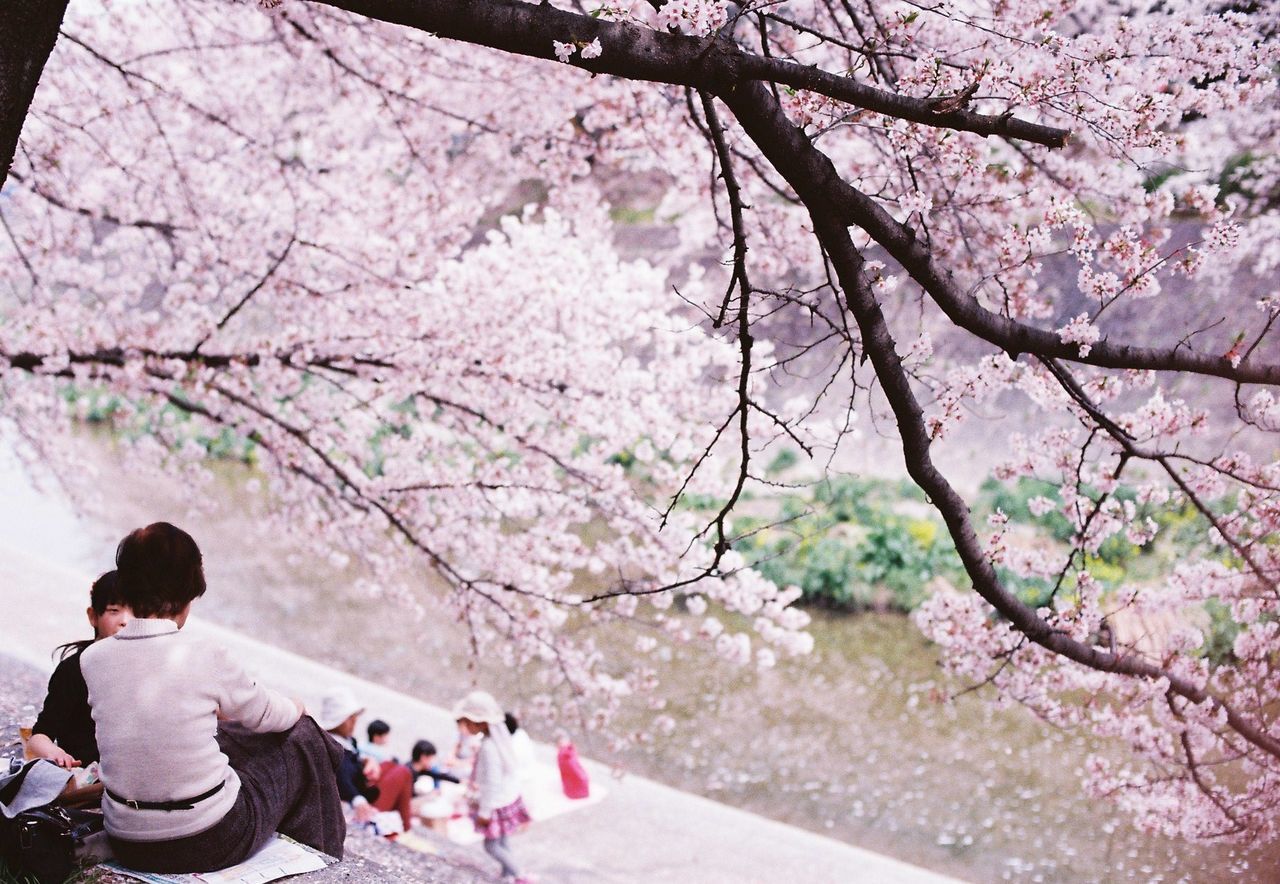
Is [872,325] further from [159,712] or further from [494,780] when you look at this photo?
[494,780]

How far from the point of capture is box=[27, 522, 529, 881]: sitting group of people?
7.77 feet

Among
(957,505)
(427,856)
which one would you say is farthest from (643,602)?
(957,505)

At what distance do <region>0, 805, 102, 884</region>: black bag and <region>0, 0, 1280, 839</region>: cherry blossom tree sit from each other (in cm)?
175

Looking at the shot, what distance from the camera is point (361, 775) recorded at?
4.61 metres

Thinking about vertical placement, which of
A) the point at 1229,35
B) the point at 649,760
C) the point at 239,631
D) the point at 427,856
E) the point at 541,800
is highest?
the point at 1229,35

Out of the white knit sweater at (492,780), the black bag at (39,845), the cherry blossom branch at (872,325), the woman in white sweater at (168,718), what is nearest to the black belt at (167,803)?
the woman in white sweater at (168,718)

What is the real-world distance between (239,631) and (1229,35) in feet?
28.5

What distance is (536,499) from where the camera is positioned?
527 cm

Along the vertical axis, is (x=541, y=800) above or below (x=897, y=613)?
below

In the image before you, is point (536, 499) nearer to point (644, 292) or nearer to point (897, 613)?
point (644, 292)

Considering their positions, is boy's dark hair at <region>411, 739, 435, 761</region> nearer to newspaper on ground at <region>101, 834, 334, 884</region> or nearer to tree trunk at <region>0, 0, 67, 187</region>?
newspaper on ground at <region>101, 834, 334, 884</region>

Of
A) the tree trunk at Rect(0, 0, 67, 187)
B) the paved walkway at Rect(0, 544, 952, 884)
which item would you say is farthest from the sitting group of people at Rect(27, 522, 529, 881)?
the paved walkway at Rect(0, 544, 952, 884)

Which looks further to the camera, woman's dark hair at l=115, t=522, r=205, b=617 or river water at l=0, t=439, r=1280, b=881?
river water at l=0, t=439, r=1280, b=881

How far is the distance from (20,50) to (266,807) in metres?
2.02
